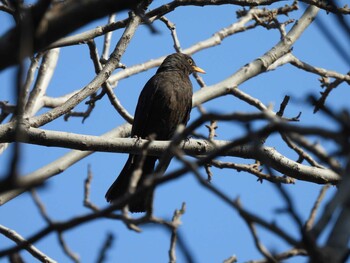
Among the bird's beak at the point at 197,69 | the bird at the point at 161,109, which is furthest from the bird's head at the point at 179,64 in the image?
the bird at the point at 161,109

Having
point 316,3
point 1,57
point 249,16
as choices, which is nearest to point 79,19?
point 1,57

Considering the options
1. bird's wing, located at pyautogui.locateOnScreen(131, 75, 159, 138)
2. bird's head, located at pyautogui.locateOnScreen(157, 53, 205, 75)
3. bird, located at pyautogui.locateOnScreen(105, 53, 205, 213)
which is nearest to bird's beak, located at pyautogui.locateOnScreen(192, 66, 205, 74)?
bird's head, located at pyautogui.locateOnScreen(157, 53, 205, 75)

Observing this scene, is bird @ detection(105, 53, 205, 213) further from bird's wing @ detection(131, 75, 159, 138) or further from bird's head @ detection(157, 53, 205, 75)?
bird's head @ detection(157, 53, 205, 75)

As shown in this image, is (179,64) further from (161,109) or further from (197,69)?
(161,109)

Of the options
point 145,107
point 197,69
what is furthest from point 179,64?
point 145,107

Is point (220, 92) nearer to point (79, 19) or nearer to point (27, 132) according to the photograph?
point (27, 132)

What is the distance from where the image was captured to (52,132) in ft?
15.7

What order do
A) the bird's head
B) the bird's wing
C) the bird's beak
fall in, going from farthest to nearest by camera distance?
the bird's beak < the bird's head < the bird's wing

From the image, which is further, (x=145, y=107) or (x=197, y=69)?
(x=197, y=69)

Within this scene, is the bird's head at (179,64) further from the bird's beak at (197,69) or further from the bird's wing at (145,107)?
the bird's wing at (145,107)

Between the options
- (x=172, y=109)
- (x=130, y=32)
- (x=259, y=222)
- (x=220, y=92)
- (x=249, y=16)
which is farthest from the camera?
(x=249, y=16)

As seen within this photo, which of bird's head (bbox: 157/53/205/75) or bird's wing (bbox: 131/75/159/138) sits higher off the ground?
bird's head (bbox: 157/53/205/75)

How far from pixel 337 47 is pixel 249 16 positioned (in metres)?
7.52

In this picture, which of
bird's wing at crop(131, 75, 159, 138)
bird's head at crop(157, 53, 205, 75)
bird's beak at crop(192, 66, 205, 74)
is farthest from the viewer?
bird's beak at crop(192, 66, 205, 74)
